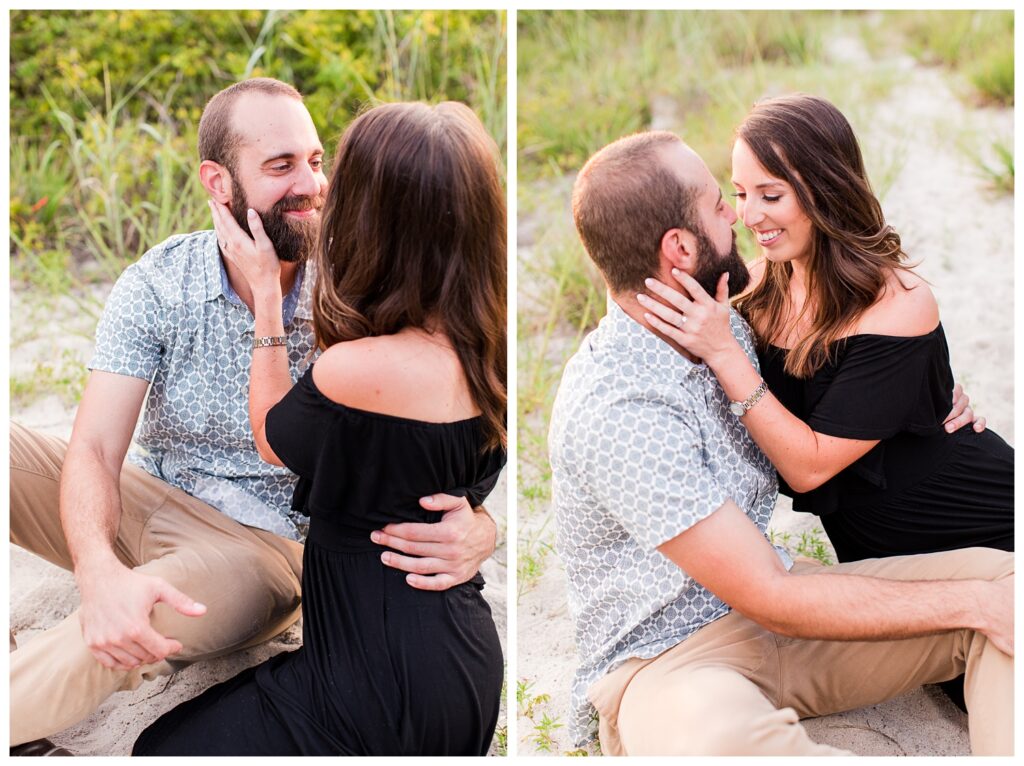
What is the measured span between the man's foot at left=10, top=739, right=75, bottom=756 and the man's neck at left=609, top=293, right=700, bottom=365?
1717 mm

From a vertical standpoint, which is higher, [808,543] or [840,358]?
[840,358]

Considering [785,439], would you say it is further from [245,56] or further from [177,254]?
[245,56]

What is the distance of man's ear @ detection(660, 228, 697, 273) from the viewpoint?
2.42 meters

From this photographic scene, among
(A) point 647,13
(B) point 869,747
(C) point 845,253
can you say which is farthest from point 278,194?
(A) point 647,13

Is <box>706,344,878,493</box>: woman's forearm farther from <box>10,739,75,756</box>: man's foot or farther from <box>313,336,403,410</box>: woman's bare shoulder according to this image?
<box>10,739,75,756</box>: man's foot

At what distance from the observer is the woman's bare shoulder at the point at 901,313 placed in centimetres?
262

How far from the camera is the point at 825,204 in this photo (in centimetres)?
271

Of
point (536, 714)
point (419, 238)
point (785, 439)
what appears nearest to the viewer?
point (419, 238)

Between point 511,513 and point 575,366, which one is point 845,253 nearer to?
point 575,366

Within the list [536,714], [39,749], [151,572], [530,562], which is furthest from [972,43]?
[39,749]

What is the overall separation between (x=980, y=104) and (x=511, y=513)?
4448 mm

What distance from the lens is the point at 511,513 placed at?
2488mm

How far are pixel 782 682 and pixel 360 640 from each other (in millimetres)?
985

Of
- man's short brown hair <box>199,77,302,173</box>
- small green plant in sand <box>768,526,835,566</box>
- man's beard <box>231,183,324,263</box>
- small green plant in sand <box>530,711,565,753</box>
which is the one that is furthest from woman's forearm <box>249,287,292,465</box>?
small green plant in sand <box>768,526,835,566</box>
